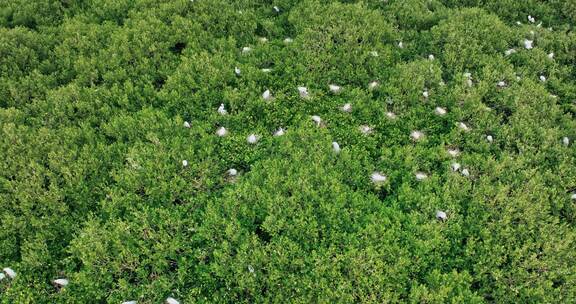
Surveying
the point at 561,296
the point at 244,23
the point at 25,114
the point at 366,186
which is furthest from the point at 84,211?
the point at 561,296

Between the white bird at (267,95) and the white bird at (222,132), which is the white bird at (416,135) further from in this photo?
the white bird at (222,132)

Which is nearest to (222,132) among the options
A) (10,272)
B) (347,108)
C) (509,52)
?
(347,108)

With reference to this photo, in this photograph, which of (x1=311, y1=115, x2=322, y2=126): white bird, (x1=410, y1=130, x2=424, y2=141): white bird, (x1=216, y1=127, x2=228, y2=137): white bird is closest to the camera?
(x1=216, y1=127, x2=228, y2=137): white bird

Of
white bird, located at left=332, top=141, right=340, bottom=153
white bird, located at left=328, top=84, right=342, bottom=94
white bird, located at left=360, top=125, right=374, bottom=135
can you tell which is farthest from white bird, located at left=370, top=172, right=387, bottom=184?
white bird, located at left=328, top=84, right=342, bottom=94

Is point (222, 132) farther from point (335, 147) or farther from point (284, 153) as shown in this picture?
point (335, 147)

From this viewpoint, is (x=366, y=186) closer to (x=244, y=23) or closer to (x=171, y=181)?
(x=171, y=181)

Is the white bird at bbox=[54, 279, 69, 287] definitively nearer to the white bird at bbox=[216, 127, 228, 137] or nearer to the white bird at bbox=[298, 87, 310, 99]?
the white bird at bbox=[216, 127, 228, 137]
